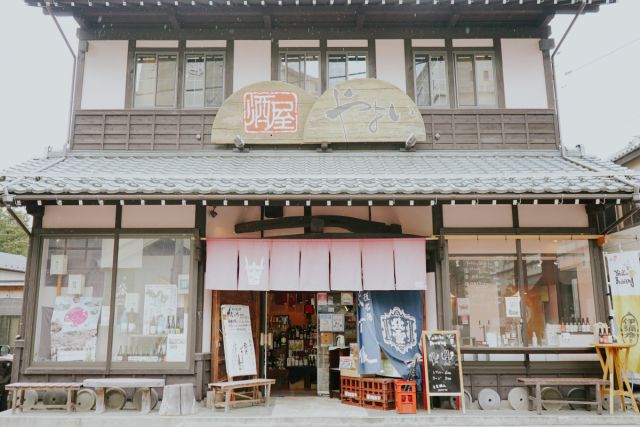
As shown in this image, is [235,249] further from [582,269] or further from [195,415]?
[582,269]

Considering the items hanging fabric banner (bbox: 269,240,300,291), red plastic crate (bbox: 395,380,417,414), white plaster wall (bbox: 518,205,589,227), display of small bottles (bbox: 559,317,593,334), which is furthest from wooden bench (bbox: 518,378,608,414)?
hanging fabric banner (bbox: 269,240,300,291)

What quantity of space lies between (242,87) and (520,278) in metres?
6.30

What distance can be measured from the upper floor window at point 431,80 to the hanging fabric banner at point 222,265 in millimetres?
4862

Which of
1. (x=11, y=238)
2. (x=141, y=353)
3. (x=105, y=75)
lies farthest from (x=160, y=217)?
(x=11, y=238)

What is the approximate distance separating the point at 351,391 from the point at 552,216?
460 cm

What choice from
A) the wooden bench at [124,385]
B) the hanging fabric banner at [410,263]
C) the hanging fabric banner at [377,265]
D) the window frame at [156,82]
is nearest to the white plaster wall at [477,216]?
the hanging fabric banner at [410,263]

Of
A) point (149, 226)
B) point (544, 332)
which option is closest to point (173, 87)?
point (149, 226)

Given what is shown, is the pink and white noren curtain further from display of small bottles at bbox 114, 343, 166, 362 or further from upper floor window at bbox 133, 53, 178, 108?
upper floor window at bbox 133, 53, 178, 108

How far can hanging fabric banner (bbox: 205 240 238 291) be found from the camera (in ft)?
27.5

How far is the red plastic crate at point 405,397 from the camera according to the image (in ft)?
25.4

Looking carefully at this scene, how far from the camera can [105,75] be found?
10297mm

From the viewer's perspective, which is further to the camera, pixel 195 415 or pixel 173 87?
pixel 173 87

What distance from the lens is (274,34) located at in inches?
411

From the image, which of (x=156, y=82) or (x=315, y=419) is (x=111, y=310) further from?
(x=156, y=82)
